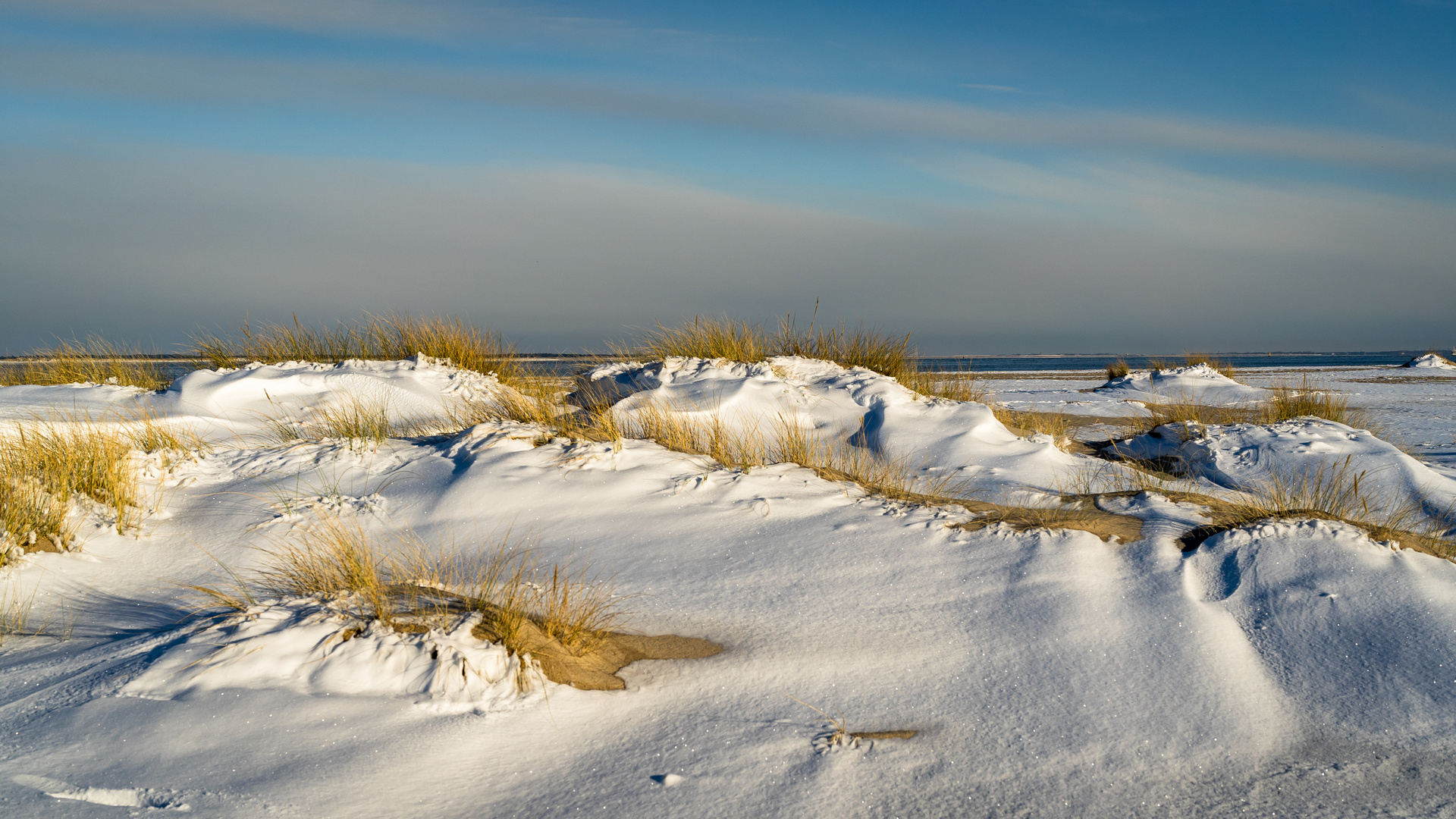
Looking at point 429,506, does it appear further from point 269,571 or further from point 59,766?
point 59,766

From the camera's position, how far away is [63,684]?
5.97 ft

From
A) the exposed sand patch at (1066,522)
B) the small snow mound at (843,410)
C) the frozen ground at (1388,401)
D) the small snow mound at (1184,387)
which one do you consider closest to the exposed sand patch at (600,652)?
the exposed sand patch at (1066,522)

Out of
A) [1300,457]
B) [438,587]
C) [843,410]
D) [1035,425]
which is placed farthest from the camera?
[1035,425]

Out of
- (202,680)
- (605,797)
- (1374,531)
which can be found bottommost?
(605,797)

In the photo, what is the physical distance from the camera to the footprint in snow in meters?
1.43

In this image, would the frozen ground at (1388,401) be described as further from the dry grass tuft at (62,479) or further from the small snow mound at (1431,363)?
the dry grass tuft at (62,479)

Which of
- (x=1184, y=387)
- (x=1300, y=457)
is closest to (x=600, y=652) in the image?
(x=1300, y=457)

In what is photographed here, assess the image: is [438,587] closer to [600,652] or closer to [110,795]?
[600,652]

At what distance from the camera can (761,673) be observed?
2.09 meters

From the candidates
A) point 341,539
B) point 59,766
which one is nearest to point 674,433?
point 341,539

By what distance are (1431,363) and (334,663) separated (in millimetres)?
25767

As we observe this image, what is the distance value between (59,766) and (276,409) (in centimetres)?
415

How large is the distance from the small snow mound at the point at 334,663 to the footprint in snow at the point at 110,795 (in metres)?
0.28

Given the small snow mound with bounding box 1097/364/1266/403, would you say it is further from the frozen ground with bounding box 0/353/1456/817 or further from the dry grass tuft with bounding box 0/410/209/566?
the dry grass tuft with bounding box 0/410/209/566
